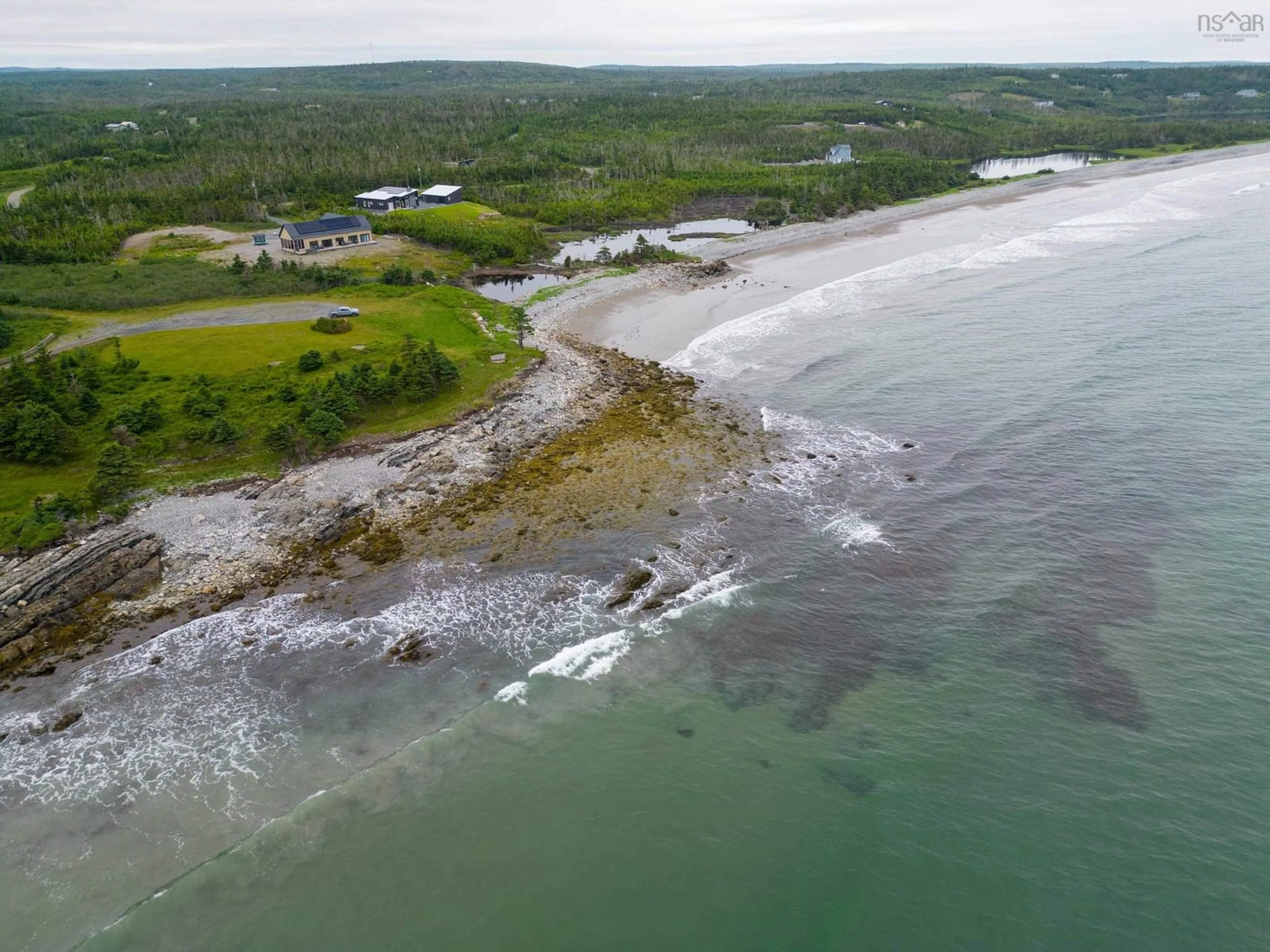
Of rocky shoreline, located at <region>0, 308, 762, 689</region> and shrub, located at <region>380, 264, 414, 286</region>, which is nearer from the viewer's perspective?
rocky shoreline, located at <region>0, 308, 762, 689</region>

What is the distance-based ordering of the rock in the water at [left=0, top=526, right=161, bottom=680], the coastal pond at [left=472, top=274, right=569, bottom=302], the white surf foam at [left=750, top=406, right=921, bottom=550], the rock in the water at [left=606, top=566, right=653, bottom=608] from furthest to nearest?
1. the coastal pond at [left=472, top=274, right=569, bottom=302]
2. the white surf foam at [left=750, top=406, right=921, bottom=550]
3. the rock in the water at [left=606, top=566, right=653, bottom=608]
4. the rock in the water at [left=0, top=526, right=161, bottom=680]

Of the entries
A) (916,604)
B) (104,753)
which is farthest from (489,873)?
(916,604)

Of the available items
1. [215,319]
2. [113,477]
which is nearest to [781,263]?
[215,319]

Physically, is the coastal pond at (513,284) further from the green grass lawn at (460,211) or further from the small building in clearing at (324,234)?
the green grass lawn at (460,211)

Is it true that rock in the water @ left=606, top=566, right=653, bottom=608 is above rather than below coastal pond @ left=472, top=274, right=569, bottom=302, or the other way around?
below

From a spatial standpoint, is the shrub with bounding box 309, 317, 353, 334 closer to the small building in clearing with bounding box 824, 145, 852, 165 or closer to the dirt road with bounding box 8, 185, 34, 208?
the dirt road with bounding box 8, 185, 34, 208

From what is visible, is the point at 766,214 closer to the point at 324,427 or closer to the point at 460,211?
the point at 460,211

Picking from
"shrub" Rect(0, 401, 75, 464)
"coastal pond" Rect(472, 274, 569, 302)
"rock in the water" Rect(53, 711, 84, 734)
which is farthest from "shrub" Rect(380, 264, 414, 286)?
"rock in the water" Rect(53, 711, 84, 734)
